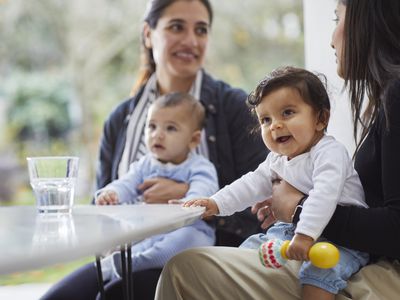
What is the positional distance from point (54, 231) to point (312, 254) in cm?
46

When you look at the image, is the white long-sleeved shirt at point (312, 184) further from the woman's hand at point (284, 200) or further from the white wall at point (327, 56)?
the white wall at point (327, 56)

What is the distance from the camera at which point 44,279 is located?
18.4ft

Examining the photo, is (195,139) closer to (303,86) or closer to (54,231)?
(303,86)

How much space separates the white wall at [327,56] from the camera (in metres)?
2.22

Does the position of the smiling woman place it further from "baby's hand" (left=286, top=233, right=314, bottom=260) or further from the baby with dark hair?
"baby's hand" (left=286, top=233, right=314, bottom=260)

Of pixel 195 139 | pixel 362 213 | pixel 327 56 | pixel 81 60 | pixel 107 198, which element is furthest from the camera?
pixel 81 60

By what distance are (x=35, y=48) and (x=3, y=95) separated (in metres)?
0.53

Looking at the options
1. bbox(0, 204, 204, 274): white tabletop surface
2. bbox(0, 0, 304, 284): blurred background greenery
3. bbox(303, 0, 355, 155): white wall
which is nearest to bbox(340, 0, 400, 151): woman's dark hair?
bbox(0, 204, 204, 274): white tabletop surface

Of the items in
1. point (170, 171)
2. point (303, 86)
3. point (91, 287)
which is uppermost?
point (303, 86)

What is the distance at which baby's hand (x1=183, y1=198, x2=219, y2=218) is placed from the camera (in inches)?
59.7

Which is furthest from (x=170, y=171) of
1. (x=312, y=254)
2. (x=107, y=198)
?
(x=312, y=254)

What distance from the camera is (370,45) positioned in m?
→ 1.52

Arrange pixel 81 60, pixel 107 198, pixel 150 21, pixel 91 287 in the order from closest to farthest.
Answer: pixel 107 198
pixel 91 287
pixel 150 21
pixel 81 60

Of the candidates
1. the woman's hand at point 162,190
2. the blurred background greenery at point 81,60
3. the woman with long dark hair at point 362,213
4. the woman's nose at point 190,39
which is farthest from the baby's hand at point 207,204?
the blurred background greenery at point 81,60
